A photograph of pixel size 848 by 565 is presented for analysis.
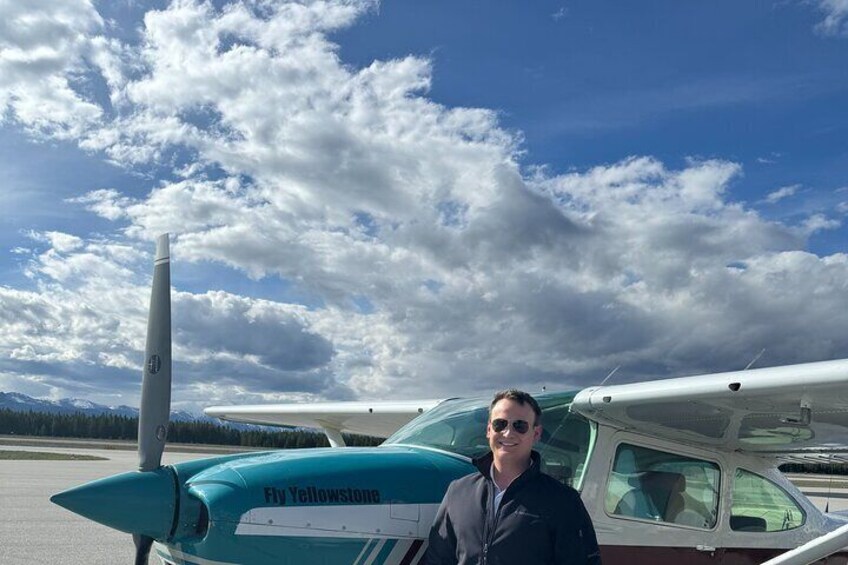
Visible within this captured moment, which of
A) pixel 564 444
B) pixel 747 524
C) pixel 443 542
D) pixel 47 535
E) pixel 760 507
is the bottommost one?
pixel 47 535

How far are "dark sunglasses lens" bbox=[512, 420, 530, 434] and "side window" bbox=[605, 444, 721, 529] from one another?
2563 millimetres

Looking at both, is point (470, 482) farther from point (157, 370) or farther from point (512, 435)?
point (157, 370)

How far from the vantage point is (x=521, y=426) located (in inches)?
137

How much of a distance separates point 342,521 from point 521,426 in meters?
1.64

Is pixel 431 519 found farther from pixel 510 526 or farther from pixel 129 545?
pixel 129 545

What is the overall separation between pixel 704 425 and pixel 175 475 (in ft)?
12.9

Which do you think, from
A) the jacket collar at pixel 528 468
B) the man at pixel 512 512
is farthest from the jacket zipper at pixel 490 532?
the jacket collar at pixel 528 468

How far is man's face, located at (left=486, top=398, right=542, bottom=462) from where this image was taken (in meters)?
3.45

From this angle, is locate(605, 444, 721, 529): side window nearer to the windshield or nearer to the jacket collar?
the windshield

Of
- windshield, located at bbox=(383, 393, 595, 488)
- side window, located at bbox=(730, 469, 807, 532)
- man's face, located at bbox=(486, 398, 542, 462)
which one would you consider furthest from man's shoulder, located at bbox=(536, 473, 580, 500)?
side window, located at bbox=(730, 469, 807, 532)

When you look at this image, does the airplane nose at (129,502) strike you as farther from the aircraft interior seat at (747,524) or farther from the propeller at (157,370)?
the aircraft interior seat at (747,524)

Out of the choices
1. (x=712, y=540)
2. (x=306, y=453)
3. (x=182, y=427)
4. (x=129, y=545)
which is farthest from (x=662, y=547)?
(x=182, y=427)

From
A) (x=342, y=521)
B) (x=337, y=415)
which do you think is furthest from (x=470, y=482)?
(x=337, y=415)

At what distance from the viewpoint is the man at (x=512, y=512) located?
3.27 meters
